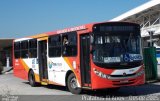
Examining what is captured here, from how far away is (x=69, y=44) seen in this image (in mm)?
16062

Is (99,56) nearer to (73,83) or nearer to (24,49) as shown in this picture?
(73,83)

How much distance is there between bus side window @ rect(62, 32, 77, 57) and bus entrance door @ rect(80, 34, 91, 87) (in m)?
0.53

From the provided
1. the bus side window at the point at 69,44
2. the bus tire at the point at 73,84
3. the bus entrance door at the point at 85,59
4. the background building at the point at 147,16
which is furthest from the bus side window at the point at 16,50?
the background building at the point at 147,16

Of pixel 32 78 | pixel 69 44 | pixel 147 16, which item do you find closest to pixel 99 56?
pixel 69 44

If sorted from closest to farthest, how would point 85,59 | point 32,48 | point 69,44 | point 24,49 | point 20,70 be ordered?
point 85,59
point 69,44
point 32,48
point 24,49
point 20,70

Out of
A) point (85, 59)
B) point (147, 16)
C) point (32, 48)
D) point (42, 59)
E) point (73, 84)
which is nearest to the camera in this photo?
point (85, 59)

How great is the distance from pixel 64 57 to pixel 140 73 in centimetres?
351

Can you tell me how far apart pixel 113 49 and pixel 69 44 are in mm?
2445

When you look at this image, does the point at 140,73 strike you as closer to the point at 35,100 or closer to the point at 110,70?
the point at 110,70

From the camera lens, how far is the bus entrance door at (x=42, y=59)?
19031 mm

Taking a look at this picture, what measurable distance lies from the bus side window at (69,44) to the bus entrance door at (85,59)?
0.53m

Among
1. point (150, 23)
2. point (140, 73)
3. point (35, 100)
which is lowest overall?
point (35, 100)

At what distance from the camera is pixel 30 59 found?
68.9 feet

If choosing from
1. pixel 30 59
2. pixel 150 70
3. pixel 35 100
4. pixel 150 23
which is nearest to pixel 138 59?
pixel 35 100
